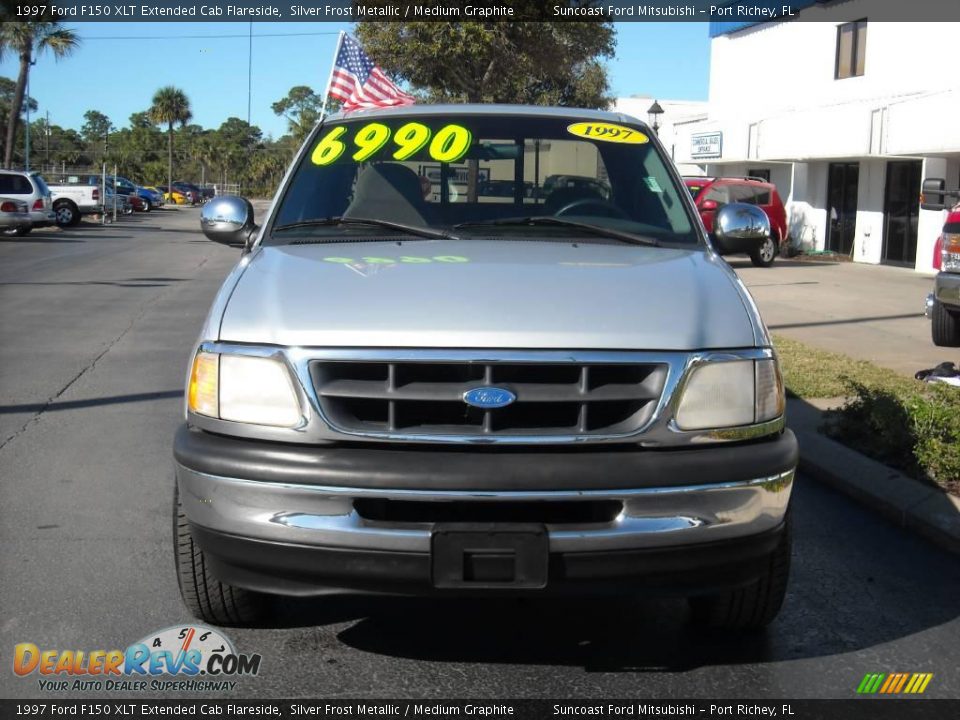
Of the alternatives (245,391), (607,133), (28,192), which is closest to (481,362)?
(245,391)

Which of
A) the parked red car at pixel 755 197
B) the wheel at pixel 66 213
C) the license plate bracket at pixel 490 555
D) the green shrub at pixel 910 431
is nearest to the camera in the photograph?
the license plate bracket at pixel 490 555

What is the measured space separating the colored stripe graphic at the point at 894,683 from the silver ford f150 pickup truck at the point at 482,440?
40 cm

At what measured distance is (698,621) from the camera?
369 cm

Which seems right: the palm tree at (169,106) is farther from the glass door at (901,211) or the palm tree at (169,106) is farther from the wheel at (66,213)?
the glass door at (901,211)

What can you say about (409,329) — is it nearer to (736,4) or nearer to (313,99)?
(736,4)

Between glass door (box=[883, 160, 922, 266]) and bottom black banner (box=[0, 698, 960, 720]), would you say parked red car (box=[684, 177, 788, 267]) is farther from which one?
bottom black banner (box=[0, 698, 960, 720])

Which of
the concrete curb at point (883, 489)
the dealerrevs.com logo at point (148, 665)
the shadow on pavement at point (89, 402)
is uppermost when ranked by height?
A: the concrete curb at point (883, 489)

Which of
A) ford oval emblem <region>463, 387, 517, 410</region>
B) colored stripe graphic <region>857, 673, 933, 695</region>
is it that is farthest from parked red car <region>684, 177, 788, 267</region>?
ford oval emblem <region>463, 387, 517, 410</region>

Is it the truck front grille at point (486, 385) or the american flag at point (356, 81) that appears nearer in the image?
the truck front grille at point (486, 385)

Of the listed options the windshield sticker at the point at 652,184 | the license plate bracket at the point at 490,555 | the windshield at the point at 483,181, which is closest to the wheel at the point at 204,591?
the license plate bracket at the point at 490,555

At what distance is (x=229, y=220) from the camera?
4852 mm

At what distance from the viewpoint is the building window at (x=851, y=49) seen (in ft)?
78.4

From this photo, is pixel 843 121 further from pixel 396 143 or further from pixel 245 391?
pixel 245 391

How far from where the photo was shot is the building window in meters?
23.9
